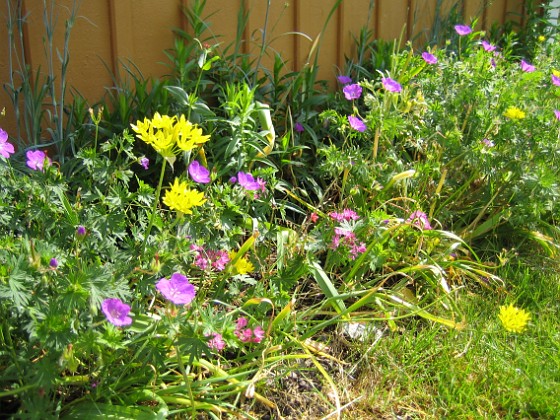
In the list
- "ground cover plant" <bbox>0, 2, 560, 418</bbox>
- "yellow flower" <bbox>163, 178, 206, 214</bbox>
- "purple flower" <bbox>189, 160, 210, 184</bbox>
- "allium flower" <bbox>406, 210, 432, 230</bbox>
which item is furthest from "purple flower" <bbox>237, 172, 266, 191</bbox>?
"allium flower" <bbox>406, 210, 432, 230</bbox>

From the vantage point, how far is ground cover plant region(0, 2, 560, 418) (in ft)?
4.99

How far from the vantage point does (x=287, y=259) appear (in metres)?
2.05

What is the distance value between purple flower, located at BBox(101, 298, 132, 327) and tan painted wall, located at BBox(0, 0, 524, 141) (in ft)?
3.69

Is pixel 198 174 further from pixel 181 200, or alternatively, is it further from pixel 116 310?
pixel 116 310

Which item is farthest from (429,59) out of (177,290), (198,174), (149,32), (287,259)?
(177,290)

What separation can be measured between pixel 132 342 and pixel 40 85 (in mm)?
1121

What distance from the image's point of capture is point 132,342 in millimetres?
1549

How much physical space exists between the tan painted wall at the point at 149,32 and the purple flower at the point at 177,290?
111cm

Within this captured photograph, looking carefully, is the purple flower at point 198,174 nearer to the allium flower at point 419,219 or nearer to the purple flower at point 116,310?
the purple flower at point 116,310

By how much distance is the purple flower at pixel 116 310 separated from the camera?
1.39 m

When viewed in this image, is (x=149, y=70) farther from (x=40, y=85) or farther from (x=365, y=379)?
(x=365, y=379)

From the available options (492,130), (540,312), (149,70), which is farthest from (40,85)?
(540,312)

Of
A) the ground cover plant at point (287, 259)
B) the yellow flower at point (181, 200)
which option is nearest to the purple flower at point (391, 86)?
the ground cover plant at point (287, 259)

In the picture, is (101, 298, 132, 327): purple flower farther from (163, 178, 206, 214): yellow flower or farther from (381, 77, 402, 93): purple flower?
(381, 77, 402, 93): purple flower
